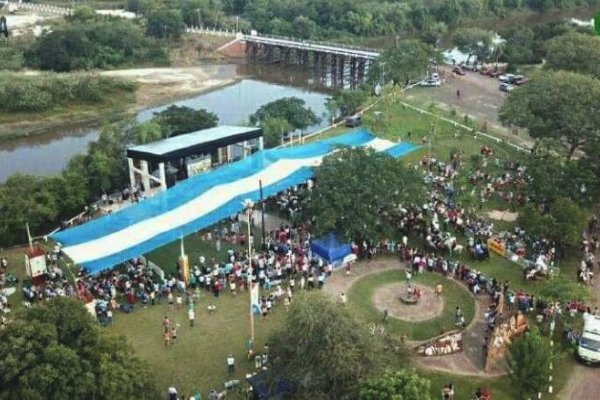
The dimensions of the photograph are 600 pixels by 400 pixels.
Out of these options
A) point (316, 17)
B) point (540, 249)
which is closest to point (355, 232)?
point (540, 249)

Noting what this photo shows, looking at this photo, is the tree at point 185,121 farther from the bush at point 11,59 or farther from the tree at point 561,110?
the bush at point 11,59

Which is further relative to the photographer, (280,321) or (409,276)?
(409,276)

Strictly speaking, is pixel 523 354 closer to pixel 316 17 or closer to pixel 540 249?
pixel 540 249

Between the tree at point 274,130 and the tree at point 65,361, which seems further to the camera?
the tree at point 274,130

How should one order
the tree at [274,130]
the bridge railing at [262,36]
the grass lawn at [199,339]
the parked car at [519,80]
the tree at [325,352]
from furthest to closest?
the bridge railing at [262,36]
the parked car at [519,80]
the tree at [274,130]
the grass lawn at [199,339]
the tree at [325,352]

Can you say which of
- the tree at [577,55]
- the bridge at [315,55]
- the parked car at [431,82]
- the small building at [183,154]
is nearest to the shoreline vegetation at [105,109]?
the bridge at [315,55]

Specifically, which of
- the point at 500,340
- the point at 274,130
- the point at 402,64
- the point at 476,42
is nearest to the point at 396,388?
the point at 500,340

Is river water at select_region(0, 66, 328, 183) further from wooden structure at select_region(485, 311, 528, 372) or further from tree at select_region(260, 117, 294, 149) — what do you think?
wooden structure at select_region(485, 311, 528, 372)

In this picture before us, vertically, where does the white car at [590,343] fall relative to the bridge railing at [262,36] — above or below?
below
